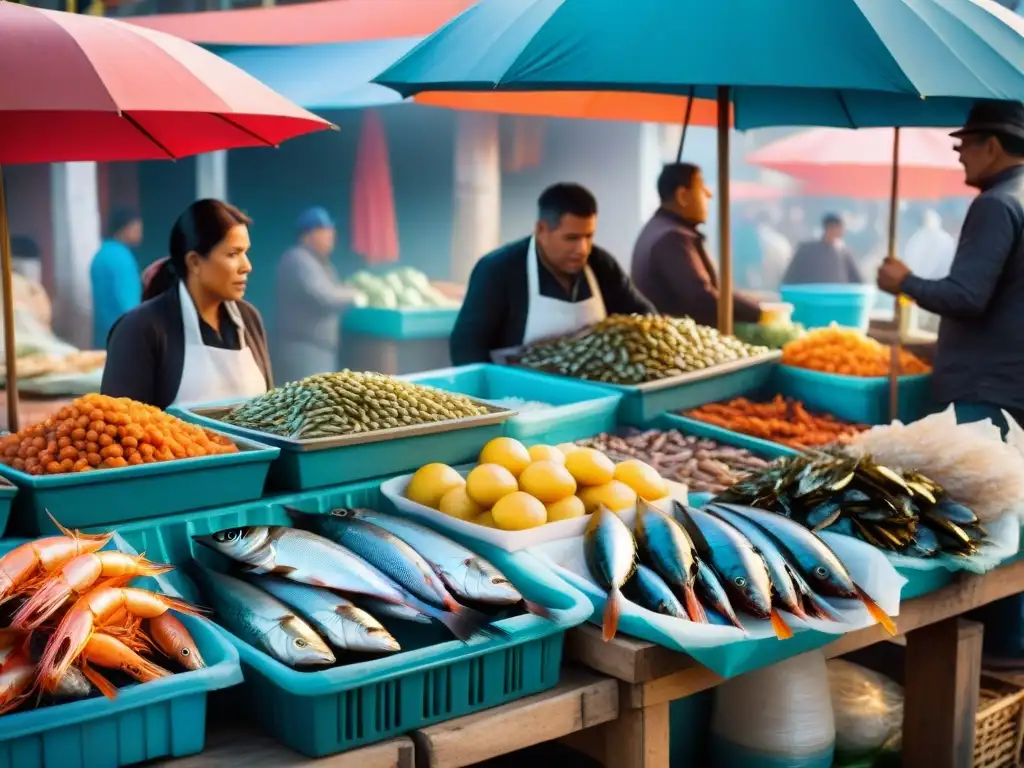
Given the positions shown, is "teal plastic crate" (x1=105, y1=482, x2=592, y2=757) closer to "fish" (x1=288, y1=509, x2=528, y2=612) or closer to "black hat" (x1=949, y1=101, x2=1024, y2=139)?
"fish" (x1=288, y1=509, x2=528, y2=612)

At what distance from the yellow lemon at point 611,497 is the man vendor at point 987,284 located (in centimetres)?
184

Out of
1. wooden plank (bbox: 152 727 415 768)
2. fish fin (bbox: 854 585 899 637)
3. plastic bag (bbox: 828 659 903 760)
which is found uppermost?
fish fin (bbox: 854 585 899 637)

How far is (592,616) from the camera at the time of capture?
7.54ft

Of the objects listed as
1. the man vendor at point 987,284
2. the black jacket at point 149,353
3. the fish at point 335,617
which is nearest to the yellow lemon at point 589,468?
the fish at point 335,617

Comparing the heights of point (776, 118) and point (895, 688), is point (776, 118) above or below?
above

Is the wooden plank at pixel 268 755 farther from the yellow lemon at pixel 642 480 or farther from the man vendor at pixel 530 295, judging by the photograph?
the man vendor at pixel 530 295

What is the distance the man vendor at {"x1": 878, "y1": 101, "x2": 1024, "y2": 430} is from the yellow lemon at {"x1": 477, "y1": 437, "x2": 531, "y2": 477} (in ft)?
6.31

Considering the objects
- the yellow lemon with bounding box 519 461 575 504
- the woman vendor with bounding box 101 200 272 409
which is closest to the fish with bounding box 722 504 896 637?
the yellow lemon with bounding box 519 461 575 504

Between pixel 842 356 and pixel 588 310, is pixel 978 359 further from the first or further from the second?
pixel 588 310

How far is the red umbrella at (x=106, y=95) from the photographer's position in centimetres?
268

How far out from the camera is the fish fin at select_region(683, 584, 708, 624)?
7.35 feet

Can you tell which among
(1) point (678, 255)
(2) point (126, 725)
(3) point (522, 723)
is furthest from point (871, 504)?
(1) point (678, 255)

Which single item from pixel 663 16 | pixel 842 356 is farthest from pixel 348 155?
pixel 663 16

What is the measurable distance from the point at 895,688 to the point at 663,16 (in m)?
2.02
